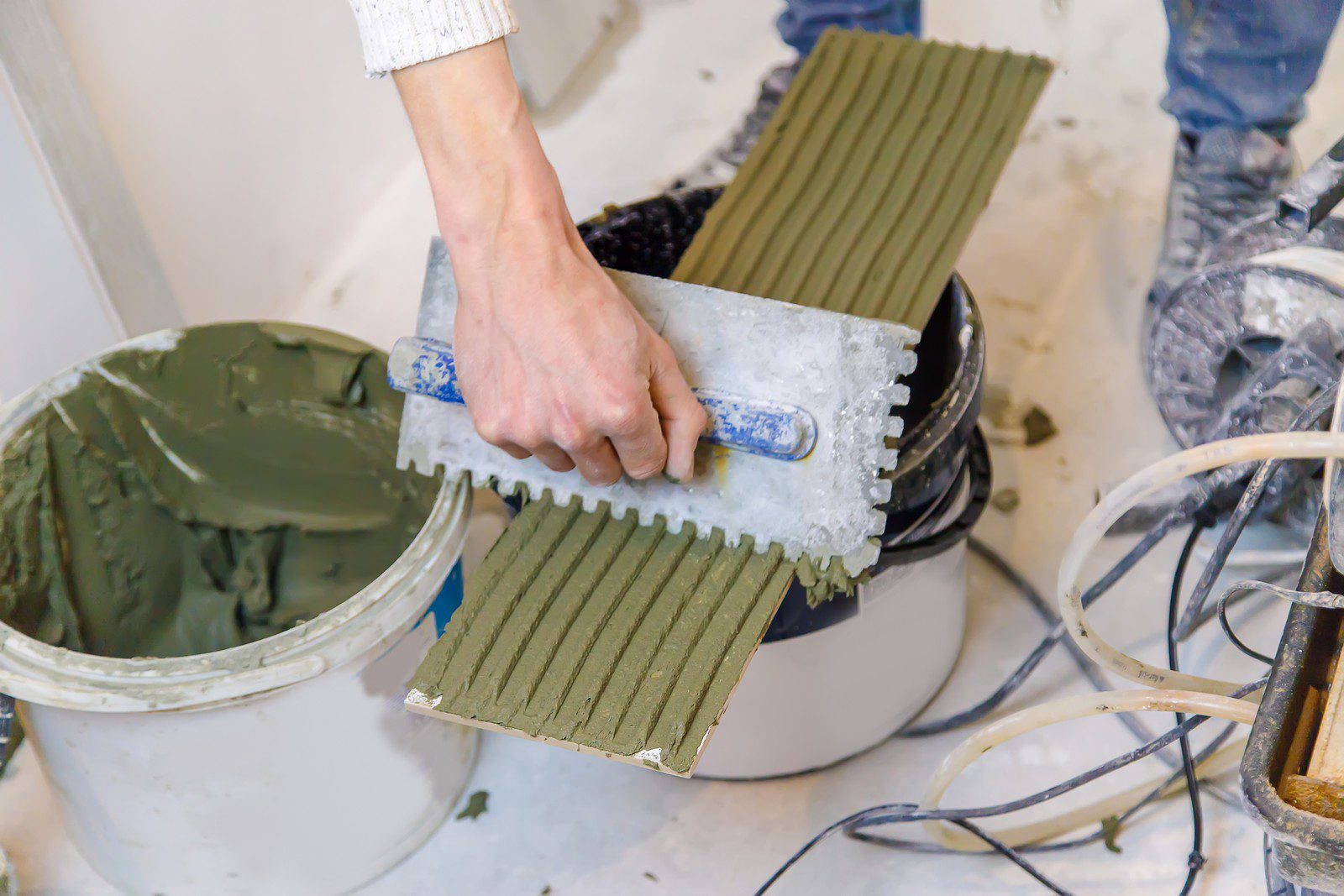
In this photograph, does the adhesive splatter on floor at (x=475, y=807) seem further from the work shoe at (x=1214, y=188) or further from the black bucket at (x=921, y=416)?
the work shoe at (x=1214, y=188)

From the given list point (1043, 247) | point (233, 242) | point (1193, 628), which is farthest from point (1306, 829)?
point (233, 242)

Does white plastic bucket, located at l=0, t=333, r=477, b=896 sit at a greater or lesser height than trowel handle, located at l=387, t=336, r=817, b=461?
lesser

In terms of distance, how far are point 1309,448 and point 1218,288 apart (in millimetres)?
700

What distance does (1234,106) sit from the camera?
167cm

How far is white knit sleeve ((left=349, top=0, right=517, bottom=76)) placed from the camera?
35.4 inches

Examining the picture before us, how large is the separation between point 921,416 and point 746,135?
77cm

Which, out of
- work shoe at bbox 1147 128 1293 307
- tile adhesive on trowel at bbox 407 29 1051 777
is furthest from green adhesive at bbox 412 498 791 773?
work shoe at bbox 1147 128 1293 307

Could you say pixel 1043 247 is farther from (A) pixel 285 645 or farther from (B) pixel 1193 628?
(A) pixel 285 645

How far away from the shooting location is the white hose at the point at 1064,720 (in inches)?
40.6

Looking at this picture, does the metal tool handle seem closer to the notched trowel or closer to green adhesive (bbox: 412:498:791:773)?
the notched trowel

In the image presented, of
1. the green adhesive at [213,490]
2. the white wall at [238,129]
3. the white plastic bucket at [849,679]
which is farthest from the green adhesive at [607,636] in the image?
the white wall at [238,129]

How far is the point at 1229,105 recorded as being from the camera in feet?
5.51

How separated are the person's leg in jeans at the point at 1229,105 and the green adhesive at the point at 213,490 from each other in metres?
1.14

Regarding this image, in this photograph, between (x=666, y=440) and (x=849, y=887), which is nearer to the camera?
(x=666, y=440)
